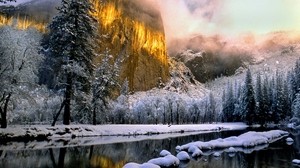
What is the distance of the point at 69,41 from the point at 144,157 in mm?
19103

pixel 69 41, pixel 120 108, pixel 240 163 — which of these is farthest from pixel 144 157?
pixel 120 108

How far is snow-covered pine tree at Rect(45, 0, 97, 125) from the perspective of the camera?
3610cm

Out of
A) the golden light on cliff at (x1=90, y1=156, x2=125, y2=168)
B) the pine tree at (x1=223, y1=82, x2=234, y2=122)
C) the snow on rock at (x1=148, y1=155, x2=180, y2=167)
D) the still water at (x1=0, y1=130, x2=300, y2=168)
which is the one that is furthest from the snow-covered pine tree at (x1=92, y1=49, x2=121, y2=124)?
the pine tree at (x1=223, y1=82, x2=234, y2=122)

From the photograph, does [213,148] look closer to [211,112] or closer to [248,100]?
[248,100]

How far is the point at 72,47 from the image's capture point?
37.5 m

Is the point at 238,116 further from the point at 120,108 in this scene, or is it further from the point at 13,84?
the point at 13,84

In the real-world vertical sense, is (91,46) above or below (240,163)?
above

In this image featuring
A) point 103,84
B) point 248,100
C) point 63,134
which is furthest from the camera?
point 248,100

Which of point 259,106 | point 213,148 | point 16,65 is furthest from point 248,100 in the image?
point 16,65

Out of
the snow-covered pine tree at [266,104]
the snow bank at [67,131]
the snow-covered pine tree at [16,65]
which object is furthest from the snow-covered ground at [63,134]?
the snow-covered pine tree at [266,104]

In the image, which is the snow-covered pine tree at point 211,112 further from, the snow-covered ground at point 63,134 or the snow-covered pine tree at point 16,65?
the snow-covered pine tree at point 16,65

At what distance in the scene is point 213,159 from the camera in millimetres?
24312

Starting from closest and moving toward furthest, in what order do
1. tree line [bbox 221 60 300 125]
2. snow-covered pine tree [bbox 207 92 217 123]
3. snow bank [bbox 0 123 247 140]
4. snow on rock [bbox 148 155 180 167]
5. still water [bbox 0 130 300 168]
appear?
still water [bbox 0 130 300 168]
snow on rock [bbox 148 155 180 167]
snow bank [bbox 0 123 247 140]
tree line [bbox 221 60 300 125]
snow-covered pine tree [bbox 207 92 217 123]

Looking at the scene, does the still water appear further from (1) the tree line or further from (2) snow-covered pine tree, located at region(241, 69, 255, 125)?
(1) the tree line
